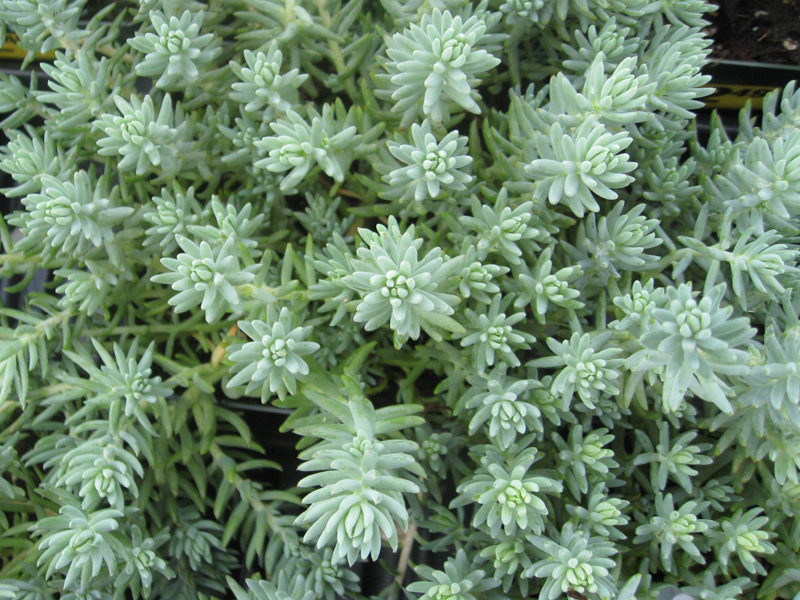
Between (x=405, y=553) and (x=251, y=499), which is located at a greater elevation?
(x=251, y=499)

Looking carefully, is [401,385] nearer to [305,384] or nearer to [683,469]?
[305,384]

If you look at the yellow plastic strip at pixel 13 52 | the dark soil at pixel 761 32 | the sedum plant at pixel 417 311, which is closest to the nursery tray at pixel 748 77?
the dark soil at pixel 761 32

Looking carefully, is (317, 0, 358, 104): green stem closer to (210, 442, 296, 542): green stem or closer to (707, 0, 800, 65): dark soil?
(210, 442, 296, 542): green stem

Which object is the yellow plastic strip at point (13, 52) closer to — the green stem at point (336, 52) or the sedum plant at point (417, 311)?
the sedum plant at point (417, 311)

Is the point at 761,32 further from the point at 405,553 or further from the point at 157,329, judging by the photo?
the point at 157,329

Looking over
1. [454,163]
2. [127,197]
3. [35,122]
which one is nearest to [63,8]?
[127,197]

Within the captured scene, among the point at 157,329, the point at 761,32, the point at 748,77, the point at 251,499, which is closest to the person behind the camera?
the point at 251,499

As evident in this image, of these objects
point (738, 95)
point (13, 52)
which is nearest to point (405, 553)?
point (738, 95)
